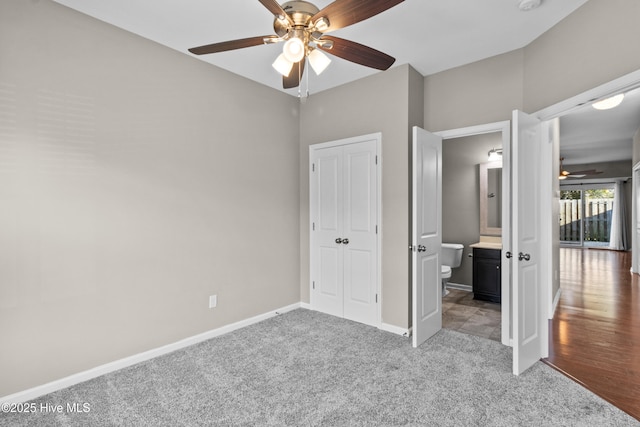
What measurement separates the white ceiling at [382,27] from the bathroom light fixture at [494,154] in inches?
79.9

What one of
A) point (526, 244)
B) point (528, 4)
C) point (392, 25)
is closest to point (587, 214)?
point (526, 244)

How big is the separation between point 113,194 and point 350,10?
2.18m

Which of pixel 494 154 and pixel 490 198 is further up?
pixel 494 154

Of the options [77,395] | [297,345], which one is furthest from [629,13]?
[77,395]

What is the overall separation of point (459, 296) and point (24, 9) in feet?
17.7

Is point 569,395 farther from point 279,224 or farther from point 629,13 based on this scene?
point 279,224

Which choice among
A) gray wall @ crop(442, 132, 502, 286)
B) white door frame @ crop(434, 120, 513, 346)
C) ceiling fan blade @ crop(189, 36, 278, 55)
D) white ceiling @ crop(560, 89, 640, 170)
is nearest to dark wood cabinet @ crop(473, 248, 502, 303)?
gray wall @ crop(442, 132, 502, 286)

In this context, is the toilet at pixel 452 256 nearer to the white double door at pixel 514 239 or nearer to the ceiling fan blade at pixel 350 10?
the white double door at pixel 514 239

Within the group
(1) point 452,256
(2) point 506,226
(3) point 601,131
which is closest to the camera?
(2) point 506,226

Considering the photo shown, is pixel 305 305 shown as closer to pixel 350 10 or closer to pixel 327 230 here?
pixel 327 230

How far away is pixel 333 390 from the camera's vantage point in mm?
2312

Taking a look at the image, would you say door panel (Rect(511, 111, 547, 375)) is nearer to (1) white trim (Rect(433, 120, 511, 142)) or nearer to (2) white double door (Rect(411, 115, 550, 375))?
(2) white double door (Rect(411, 115, 550, 375))

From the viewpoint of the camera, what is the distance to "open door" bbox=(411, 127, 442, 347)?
299cm

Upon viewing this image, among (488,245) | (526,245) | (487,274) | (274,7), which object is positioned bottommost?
(487,274)
